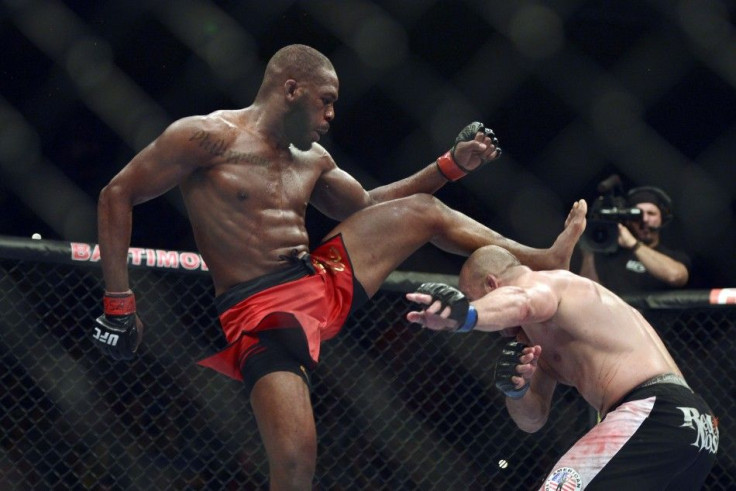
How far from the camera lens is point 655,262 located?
386cm

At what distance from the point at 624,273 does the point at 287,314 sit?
68.9 inches

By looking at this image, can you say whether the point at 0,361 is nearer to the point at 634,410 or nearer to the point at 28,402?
the point at 28,402

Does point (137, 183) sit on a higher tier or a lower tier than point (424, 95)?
lower

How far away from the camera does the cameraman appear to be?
3799mm

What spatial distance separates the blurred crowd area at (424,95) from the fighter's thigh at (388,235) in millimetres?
1613

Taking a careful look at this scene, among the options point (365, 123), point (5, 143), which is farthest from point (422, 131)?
point (5, 143)

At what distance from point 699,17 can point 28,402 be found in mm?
3000

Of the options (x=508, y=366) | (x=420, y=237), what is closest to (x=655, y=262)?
(x=420, y=237)

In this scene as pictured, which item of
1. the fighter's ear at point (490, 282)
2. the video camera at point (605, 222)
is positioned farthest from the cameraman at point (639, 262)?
the fighter's ear at point (490, 282)

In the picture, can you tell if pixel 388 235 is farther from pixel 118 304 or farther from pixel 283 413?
pixel 118 304

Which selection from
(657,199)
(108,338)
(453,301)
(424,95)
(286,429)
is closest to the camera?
(453,301)

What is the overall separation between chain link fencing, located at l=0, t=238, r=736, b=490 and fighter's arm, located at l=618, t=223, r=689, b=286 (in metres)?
0.16

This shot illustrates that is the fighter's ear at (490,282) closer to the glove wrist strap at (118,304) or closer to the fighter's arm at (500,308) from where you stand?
the fighter's arm at (500,308)

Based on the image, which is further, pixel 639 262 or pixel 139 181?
pixel 639 262
